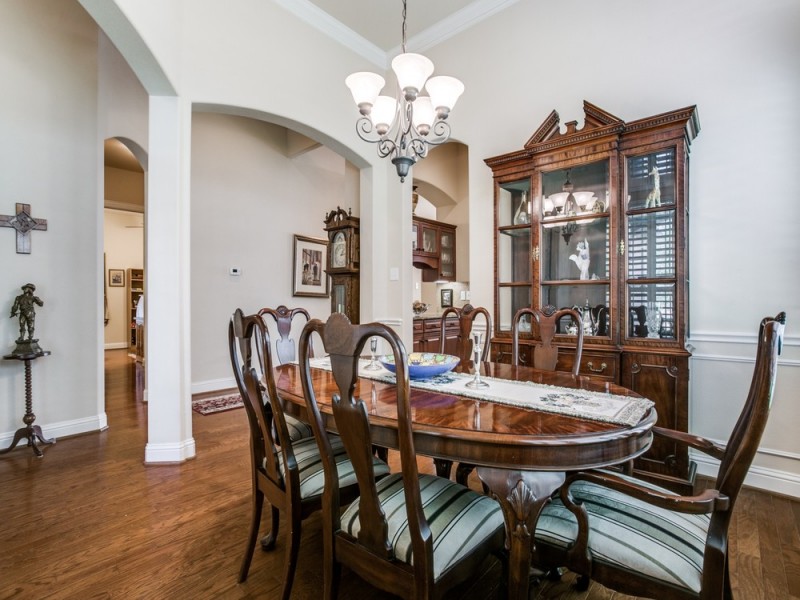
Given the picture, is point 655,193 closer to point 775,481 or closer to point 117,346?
point 775,481

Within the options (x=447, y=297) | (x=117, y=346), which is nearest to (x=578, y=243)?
(x=447, y=297)

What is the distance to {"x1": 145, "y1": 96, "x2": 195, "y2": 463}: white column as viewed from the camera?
107 inches

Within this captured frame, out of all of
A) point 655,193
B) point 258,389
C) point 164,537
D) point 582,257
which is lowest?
point 164,537

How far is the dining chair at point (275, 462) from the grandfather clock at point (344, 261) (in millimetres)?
2659

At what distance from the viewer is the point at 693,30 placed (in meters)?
2.58

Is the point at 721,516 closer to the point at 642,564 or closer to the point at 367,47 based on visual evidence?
the point at 642,564

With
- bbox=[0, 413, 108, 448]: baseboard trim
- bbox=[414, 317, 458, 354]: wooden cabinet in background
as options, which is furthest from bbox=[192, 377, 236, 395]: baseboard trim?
bbox=[414, 317, 458, 354]: wooden cabinet in background

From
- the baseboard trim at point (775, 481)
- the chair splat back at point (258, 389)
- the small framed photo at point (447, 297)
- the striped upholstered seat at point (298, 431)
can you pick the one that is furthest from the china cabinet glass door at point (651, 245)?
the small framed photo at point (447, 297)

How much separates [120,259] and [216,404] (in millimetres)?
7027

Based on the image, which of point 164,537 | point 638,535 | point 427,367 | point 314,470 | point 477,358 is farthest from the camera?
point 164,537

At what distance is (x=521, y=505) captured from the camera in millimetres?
1082

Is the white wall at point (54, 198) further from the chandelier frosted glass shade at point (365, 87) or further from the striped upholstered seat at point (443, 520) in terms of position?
the striped upholstered seat at point (443, 520)

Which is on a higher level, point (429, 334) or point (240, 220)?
point (240, 220)

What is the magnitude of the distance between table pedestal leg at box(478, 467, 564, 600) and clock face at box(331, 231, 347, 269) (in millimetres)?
3567
